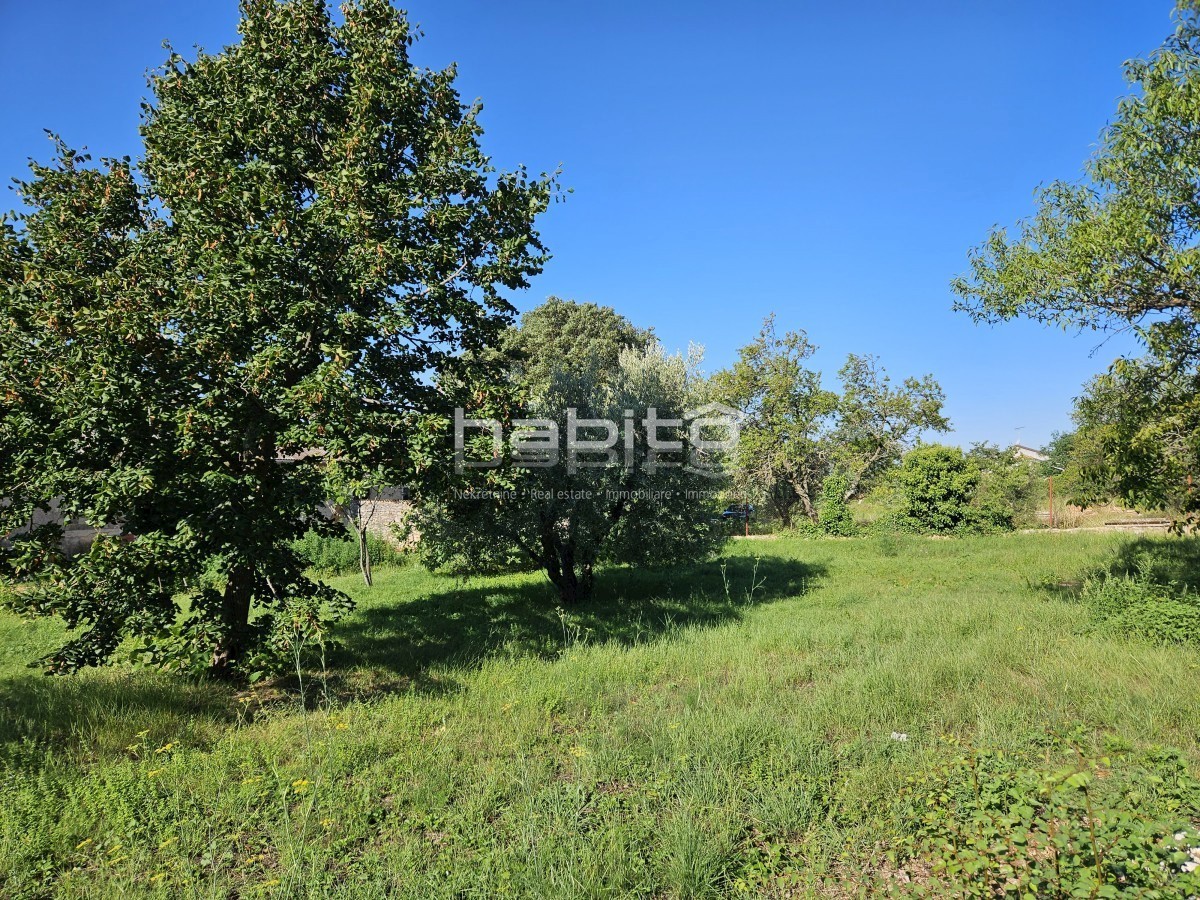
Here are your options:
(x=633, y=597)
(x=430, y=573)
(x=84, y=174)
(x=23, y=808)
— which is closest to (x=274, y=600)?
(x=23, y=808)

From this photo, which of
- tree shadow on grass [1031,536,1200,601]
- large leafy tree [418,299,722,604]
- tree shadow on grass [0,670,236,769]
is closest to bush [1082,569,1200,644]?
tree shadow on grass [1031,536,1200,601]

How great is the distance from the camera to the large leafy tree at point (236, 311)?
5.77m

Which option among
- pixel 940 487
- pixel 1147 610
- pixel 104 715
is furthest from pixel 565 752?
pixel 940 487

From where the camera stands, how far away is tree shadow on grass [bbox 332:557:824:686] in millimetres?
8367

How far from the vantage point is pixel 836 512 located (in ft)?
74.8

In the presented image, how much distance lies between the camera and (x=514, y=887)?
3201 millimetres

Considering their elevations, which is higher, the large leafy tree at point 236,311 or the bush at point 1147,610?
the large leafy tree at point 236,311

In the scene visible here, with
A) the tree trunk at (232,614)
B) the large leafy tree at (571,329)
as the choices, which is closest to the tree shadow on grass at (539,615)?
the tree trunk at (232,614)

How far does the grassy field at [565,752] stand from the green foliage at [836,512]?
44.4 ft

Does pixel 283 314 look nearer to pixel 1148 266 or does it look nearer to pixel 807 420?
pixel 1148 266

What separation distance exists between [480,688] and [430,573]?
1031 cm

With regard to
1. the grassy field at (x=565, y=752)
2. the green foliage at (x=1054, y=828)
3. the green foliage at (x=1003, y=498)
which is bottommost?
the grassy field at (x=565, y=752)

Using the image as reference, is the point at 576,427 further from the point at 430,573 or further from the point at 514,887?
the point at 514,887

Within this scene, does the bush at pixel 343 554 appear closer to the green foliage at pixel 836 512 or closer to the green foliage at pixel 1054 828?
the green foliage at pixel 836 512
